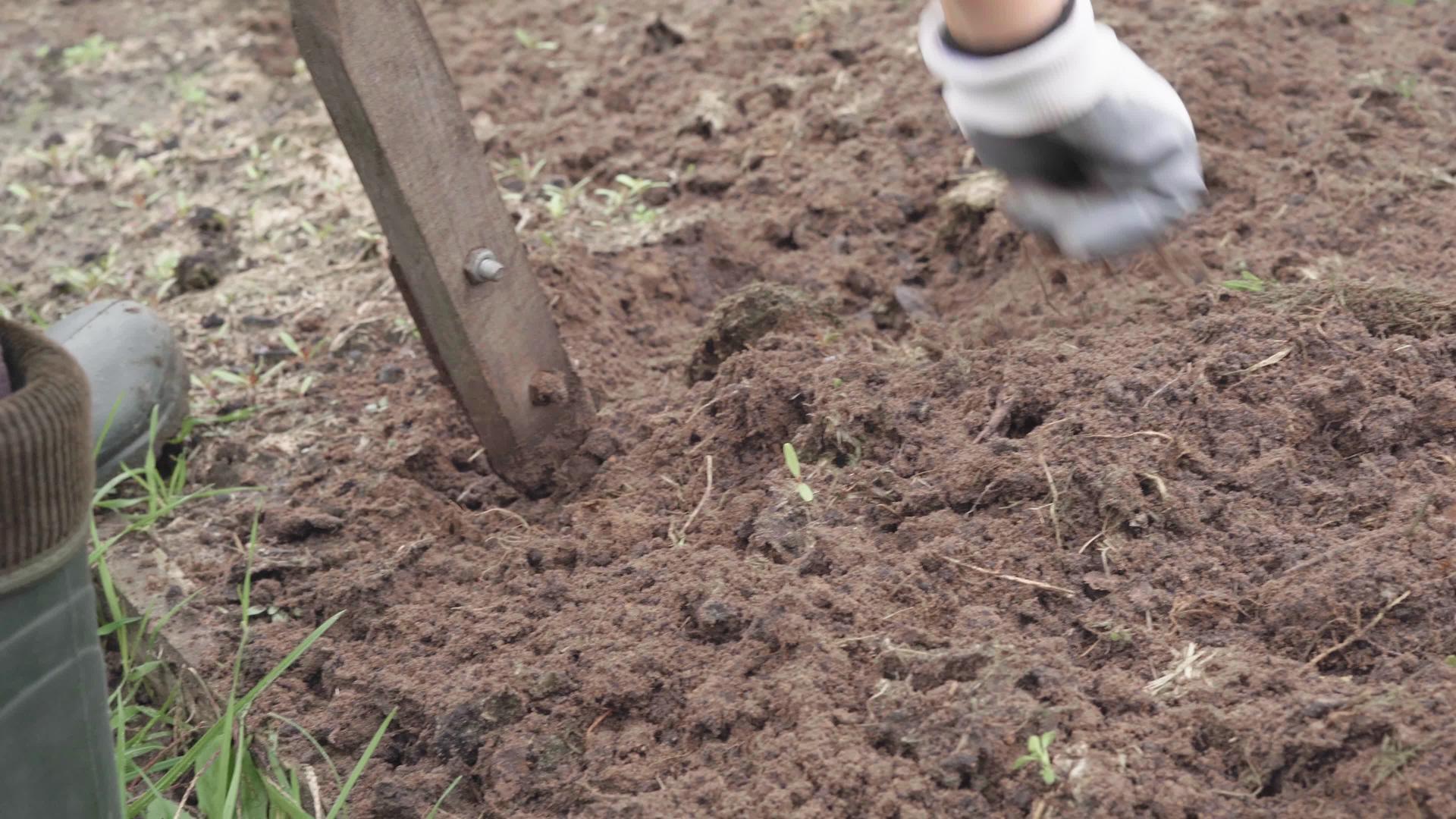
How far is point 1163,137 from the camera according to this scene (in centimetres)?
185

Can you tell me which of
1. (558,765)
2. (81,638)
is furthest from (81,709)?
(558,765)

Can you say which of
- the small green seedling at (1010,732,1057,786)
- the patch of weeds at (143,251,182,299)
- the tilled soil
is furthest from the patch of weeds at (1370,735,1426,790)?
the patch of weeds at (143,251,182,299)

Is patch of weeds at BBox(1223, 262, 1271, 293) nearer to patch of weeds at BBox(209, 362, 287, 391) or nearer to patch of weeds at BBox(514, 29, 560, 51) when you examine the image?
patch of weeds at BBox(209, 362, 287, 391)

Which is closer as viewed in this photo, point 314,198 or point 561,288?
point 561,288

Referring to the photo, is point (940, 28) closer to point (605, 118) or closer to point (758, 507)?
point (758, 507)

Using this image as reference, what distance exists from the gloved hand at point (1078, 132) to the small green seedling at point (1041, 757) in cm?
76

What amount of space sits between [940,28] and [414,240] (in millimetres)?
882

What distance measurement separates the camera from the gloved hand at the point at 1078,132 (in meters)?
1.72

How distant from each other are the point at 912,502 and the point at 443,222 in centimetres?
87

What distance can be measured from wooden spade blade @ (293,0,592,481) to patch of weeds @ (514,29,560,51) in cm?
201

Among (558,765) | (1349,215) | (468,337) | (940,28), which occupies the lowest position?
(1349,215)

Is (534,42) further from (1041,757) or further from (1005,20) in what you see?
(1041,757)

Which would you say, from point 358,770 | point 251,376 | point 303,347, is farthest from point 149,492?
point 358,770

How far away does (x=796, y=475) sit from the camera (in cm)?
198
